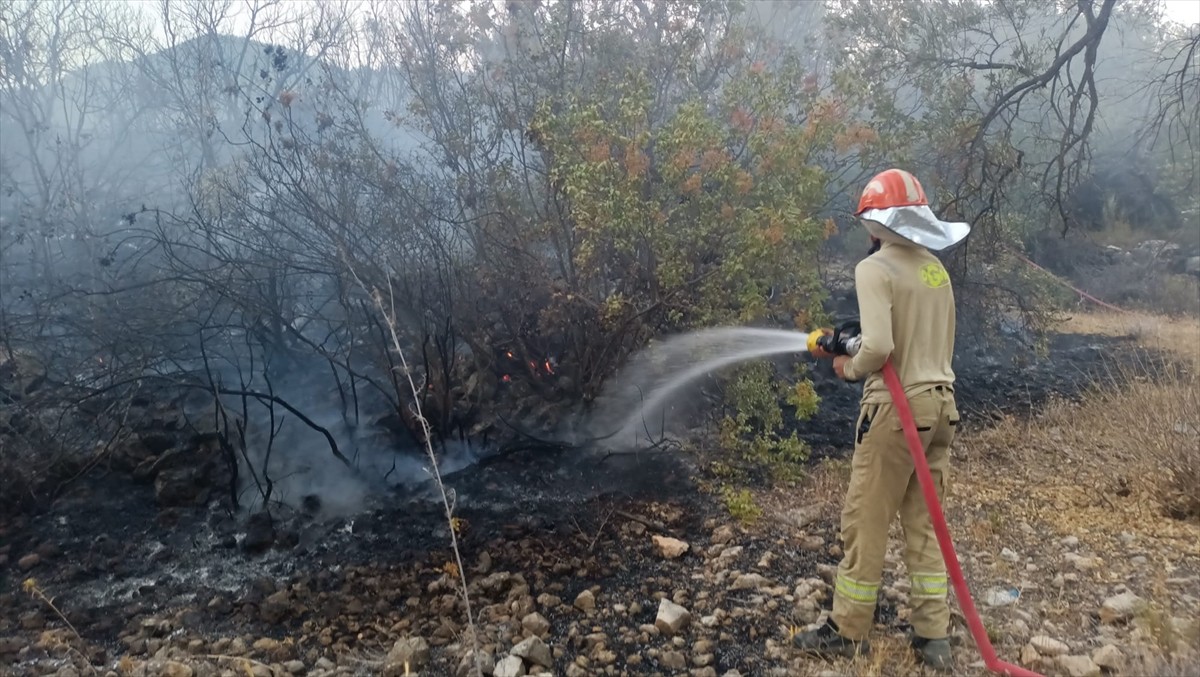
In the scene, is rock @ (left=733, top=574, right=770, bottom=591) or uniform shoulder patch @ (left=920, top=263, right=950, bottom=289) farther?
rock @ (left=733, top=574, right=770, bottom=591)

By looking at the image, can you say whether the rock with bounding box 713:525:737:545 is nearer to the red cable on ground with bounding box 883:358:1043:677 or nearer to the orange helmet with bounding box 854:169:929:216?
the red cable on ground with bounding box 883:358:1043:677

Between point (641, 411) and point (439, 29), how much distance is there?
352 cm

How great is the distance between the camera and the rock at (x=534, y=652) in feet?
11.6

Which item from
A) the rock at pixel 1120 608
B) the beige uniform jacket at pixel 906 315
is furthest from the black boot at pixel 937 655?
the beige uniform jacket at pixel 906 315

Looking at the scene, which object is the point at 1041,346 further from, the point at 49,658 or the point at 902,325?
the point at 49,658

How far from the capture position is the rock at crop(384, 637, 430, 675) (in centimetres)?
362

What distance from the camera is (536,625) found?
3.90 m

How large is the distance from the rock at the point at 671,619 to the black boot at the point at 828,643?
0.52 m

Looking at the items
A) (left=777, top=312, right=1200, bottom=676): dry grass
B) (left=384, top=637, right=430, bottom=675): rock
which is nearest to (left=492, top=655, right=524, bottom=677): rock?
(left=384, top=637, right=430, bottom=675): rock

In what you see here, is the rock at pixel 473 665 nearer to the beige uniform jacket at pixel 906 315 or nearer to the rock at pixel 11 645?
the beige uniform jacket at pixel 906 315

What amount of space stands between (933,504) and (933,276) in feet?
2.83

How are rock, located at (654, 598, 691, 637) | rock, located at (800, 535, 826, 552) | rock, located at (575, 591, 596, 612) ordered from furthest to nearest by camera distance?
rock, located at (800, 535, 826, 552)
rock, located at (575, 591, 596, 612)
rock, located at (654, 598, 691, 637)

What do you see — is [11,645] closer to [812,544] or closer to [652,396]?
[812,544]

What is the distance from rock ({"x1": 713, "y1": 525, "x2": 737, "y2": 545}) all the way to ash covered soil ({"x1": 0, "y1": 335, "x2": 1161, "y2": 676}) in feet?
0.04
